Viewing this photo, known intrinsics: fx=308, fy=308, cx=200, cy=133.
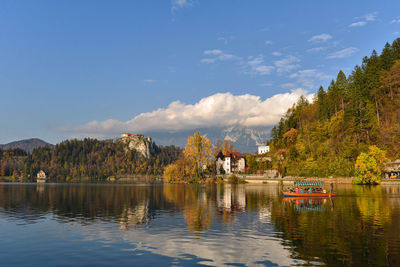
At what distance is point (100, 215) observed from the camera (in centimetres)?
4125

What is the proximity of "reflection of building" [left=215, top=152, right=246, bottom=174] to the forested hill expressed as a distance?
4009 cm

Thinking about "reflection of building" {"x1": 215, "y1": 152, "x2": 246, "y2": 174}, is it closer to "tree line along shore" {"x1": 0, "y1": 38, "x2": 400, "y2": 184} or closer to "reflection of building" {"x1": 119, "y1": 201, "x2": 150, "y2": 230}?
"tree line along shore" {"x1": 0, "y1": 38, "x2": 400, "y2": 184}

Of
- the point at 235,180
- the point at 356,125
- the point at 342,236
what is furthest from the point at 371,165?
the point at 342,236

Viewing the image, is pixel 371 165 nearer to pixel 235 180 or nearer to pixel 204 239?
pixel 235 180

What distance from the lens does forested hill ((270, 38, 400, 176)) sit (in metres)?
116

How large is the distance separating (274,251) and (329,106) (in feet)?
468

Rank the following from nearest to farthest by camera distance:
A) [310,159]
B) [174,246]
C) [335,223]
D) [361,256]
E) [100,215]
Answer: [361,256]
[174,246]
[335,223]
[100,215]
[310,159]

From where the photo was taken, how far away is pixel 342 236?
26.2 meters

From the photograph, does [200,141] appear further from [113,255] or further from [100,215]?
[113,255]

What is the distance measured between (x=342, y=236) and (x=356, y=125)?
359ft

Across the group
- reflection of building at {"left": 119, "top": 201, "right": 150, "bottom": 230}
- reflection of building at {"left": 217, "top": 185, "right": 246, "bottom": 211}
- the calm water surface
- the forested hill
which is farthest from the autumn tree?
reflection of building at {"left": 119, "top": 201, "right": 150, "bottom": 230}

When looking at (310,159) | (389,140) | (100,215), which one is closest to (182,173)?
(310,159)

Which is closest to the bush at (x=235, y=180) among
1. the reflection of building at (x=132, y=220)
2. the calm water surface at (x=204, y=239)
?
the calm water surface at (x=204, y=239)

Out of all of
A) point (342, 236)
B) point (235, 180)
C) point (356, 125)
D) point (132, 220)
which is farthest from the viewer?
point (235, 180)
